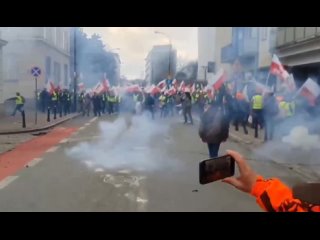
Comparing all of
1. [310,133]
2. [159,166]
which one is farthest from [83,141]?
[310,133]

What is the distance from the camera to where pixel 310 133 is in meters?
10.9

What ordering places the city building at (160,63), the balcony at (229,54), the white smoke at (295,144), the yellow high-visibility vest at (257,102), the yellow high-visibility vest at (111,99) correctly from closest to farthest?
the white smoke at (295,144) → the yellow high-visibility vest at (257,102) → the balcony at (229,54) → the yellow high-visibility vest at (111,99) → the city building at (160,63)

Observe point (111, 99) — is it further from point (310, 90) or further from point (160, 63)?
point (160, 63)

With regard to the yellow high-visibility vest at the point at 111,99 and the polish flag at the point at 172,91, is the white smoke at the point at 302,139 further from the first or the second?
the yellow high-visibility vest at the point at 111,99

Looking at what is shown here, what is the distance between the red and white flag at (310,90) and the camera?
9508 mm

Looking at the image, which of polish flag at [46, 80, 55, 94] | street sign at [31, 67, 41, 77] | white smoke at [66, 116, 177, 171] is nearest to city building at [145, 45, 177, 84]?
polish flag at [46, 80, 55, 94]

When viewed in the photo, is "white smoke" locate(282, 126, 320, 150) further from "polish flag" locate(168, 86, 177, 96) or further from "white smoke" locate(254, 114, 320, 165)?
"polish flag" locate(168, 86, 177, 96)

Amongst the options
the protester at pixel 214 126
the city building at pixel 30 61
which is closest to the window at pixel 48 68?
the city building at pixel 30 61

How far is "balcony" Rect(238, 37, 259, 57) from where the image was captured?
2172 centimetres

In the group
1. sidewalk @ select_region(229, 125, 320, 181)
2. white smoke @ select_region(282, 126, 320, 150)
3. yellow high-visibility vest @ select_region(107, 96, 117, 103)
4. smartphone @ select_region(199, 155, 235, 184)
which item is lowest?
sidewalk @ select_region(229, 125, 320, 181)

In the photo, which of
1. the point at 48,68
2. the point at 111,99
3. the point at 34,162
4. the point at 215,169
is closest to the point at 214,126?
the point at 34,162

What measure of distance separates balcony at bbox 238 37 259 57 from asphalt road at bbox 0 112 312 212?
10835 millimetres

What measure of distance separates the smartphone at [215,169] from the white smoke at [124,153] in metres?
6.49

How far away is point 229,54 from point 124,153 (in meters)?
16.6
